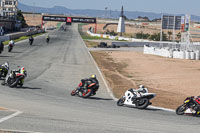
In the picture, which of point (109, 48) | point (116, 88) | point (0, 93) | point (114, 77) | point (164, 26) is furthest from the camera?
point (164, 26)

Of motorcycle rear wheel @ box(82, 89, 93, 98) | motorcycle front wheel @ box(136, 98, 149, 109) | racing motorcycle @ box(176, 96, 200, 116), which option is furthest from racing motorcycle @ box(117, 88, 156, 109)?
motorcycle rear wheel @ box(82, 89, 93, 98)

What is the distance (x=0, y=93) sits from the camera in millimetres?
15961

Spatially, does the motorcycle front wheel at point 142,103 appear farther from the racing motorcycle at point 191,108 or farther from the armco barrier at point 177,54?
the armco barrier at point 177,54

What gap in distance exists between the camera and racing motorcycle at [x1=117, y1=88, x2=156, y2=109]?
14992mm

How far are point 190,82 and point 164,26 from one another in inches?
1907

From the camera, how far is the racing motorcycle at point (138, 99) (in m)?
15.0

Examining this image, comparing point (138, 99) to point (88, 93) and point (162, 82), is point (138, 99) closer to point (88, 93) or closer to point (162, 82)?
point (88, 93)

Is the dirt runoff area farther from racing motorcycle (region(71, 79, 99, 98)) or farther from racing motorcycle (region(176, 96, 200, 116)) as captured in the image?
racing motorcycle (region(71, 79, 99, 98))

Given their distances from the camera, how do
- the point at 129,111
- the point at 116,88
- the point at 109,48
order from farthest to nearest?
the point at 109,48
the point at 116,88
the point at 129,111

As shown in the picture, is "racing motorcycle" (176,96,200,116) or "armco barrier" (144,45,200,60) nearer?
"racing motorcycle" (176,96,200,116)

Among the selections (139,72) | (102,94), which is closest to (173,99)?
(102,94)

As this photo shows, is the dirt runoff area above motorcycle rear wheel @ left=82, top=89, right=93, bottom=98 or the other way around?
the other way around

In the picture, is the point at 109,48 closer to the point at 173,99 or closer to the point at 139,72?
the point at 139,72

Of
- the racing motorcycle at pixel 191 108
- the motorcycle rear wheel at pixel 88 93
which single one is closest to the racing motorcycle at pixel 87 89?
the motorcycle rear wheel at pixel 88 93
